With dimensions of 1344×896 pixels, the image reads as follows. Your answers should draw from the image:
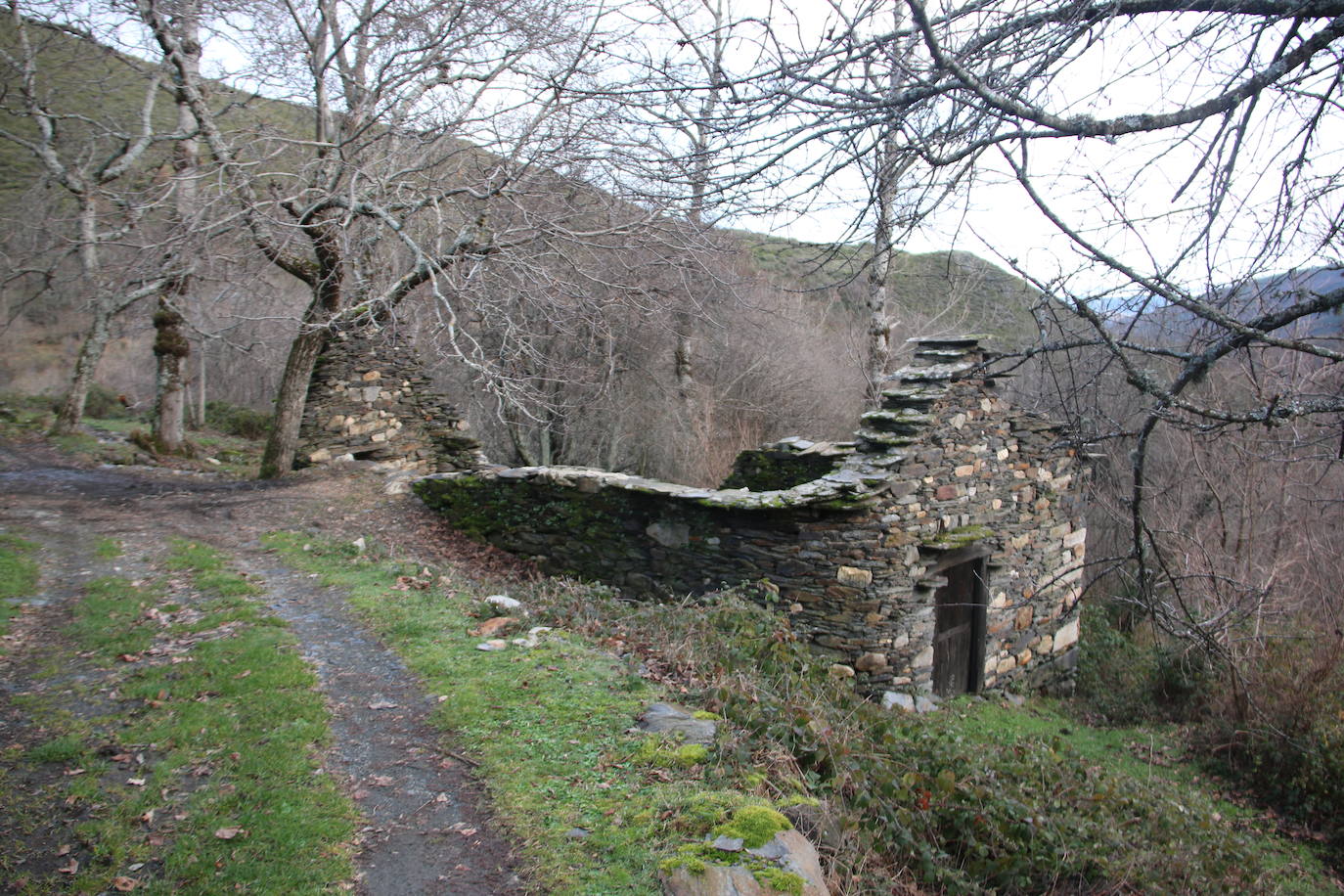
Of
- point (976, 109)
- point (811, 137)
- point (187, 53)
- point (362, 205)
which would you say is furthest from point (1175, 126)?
point (187, 53)

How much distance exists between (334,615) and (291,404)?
7.24m

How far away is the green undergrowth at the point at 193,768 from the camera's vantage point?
3.12 metres

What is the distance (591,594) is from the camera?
24.3 ft

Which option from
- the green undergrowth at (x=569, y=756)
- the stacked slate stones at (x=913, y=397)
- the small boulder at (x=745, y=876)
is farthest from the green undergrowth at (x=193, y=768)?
the stacked slate stones at (x=913, y=397)

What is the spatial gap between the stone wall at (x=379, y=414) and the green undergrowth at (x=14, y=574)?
5592 millimetres

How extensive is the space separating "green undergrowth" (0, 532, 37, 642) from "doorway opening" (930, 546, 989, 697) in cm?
893

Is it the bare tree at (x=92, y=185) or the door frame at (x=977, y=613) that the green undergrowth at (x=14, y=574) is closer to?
the bare tree at (x=92, y=185)

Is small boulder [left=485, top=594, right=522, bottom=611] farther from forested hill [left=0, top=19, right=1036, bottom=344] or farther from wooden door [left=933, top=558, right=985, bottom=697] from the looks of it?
wooden door [left=933, top=558, right=985, bottom=697]

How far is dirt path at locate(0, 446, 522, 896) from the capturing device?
338cm

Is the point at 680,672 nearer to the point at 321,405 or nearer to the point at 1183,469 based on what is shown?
the point at 321,405

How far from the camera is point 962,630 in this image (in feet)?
32.8

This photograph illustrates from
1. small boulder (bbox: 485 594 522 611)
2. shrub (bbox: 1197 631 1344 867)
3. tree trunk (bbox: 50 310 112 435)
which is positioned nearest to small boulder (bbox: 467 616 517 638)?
small boulder (bbox: 485 594 522 611)

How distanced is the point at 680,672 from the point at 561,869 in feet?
7.63

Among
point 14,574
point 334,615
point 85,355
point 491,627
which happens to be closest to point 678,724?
point 491,627
